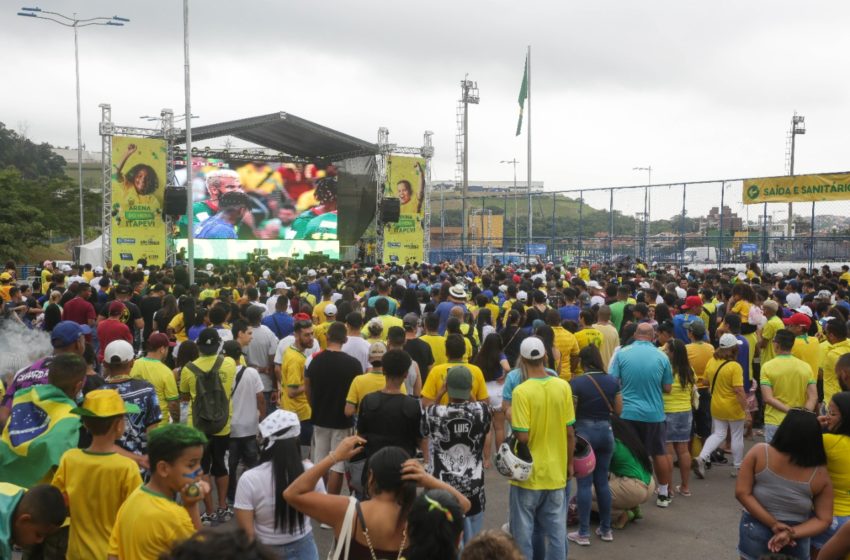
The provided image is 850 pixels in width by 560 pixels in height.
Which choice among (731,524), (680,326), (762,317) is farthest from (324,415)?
(762,317)

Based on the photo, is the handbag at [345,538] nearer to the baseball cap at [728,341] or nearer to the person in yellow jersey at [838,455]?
the person in yellow jersey at [838,455]

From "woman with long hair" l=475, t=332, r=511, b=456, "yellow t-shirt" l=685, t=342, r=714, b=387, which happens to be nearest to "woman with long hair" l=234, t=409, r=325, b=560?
"woman with long hair" l=475, t=332, r=511, b=456

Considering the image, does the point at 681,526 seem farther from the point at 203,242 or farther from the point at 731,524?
the point at 203,242

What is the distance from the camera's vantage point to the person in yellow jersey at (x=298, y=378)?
6.73m

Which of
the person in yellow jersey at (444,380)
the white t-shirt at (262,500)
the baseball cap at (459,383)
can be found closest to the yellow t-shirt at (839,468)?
the baseball cap at (459,383)

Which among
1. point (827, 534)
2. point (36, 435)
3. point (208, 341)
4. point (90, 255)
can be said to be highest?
point (90, 255)

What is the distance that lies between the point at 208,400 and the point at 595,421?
10.4 ft

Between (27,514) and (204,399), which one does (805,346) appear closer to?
(204,399)

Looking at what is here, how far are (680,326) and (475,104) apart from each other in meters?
37.7

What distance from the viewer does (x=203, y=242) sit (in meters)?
30.4

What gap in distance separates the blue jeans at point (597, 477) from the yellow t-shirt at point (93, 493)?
3569 millimetres

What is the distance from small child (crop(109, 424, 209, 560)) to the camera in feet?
9.45

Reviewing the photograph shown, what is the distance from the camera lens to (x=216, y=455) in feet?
20.2

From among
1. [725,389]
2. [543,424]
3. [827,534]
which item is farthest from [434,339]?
[827,534]
